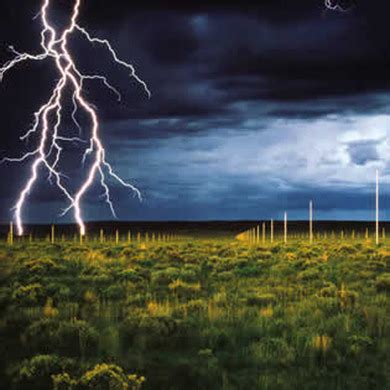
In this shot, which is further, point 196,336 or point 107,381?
point 196,336

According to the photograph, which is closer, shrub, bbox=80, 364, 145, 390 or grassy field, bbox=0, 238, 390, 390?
shrub, bbox=80, 364, 145, 390

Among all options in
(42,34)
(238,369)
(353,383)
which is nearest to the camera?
(353,383)

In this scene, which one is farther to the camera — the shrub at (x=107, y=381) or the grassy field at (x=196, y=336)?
the grassy field at (x=196, y=336)

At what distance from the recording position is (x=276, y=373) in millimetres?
8391

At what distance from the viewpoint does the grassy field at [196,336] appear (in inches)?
320

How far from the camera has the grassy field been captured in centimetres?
813

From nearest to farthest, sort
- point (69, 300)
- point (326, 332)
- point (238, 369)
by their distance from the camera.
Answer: point (238, 369)
point (326, 332)
point (69, 300)

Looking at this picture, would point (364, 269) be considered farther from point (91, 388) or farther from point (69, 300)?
point (91, 388)

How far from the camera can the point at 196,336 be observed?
10.5 metres

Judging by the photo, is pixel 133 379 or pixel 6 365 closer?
pixel 133 379

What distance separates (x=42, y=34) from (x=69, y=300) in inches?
722

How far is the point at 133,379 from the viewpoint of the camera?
7.53 metres

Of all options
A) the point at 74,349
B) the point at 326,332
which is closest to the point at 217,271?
the point at 326,332

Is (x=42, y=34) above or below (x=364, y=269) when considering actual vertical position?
above
